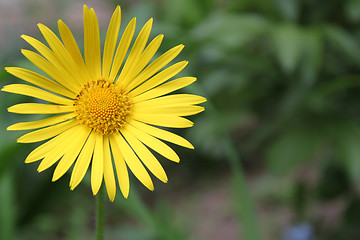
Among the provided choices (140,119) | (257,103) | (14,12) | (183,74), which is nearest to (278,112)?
(257,103)

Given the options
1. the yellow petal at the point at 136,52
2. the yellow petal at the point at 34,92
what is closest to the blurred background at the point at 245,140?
the yellow petal at the point at 34,92

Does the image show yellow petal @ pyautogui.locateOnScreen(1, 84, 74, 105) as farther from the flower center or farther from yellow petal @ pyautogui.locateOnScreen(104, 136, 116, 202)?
yellow petal @ pyautogui.locateOnScreen(104, 136, 116, 202)

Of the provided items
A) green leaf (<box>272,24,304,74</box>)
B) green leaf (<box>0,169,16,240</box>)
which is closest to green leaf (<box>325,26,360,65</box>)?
green leaf (<box>272,24,304,74</box>)

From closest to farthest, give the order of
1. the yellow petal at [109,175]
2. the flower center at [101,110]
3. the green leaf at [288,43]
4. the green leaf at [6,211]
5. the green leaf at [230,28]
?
the yellow petal at [109,175] < the flower center at [101,110] < the green leaf at [6,211] < the green leaf at [288,43] < the green leaf at [230,28]

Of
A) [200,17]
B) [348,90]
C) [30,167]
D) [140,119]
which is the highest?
[200,17]

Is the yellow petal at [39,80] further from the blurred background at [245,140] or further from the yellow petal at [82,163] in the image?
the blurred background at [245,140]

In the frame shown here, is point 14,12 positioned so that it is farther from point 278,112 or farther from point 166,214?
point 278,112
